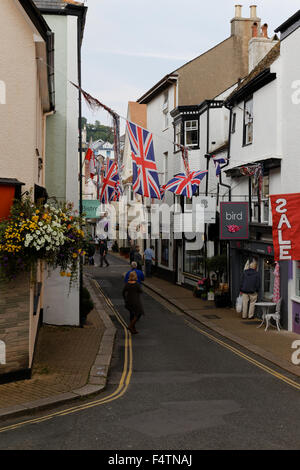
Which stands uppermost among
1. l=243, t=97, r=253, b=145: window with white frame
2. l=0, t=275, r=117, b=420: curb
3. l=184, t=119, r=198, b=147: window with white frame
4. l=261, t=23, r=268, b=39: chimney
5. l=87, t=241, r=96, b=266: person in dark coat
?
l=261, t=23, r=268, b=39: chimney

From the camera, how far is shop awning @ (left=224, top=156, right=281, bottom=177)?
16.7 meters

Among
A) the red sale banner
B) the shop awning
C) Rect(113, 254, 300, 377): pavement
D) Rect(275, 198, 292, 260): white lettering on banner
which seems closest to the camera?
Rect(113, 254, 300, 377): pavement

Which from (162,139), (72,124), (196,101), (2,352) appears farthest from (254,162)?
(162,139)

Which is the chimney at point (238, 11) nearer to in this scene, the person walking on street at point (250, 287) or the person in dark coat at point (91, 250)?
the person in dark coat at point (91, 250)

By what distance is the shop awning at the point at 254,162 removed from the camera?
54.7ft

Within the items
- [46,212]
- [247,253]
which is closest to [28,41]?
[46,212]

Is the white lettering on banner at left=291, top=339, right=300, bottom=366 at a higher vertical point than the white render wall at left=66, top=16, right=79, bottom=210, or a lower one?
lower

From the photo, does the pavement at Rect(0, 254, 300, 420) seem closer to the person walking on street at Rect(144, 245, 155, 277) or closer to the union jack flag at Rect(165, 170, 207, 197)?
the union jack flag at Rect(165, 170, 207, 197)

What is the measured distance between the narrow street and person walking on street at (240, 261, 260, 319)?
15.9ft

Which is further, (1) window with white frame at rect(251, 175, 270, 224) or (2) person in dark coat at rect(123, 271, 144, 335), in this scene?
(1) window with white frame at rect(251, 175, 270, 224)

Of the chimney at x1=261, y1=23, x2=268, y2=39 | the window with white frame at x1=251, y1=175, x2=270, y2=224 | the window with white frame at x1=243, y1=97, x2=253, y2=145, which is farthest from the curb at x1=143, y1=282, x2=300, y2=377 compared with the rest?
the chimney at x1=261, y1=23, x2=268, y2=39

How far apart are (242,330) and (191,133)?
14.7 meters

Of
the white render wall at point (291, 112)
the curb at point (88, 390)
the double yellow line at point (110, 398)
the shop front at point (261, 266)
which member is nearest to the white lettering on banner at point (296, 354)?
the shop front at point (261, 266)

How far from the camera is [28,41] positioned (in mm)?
10258
